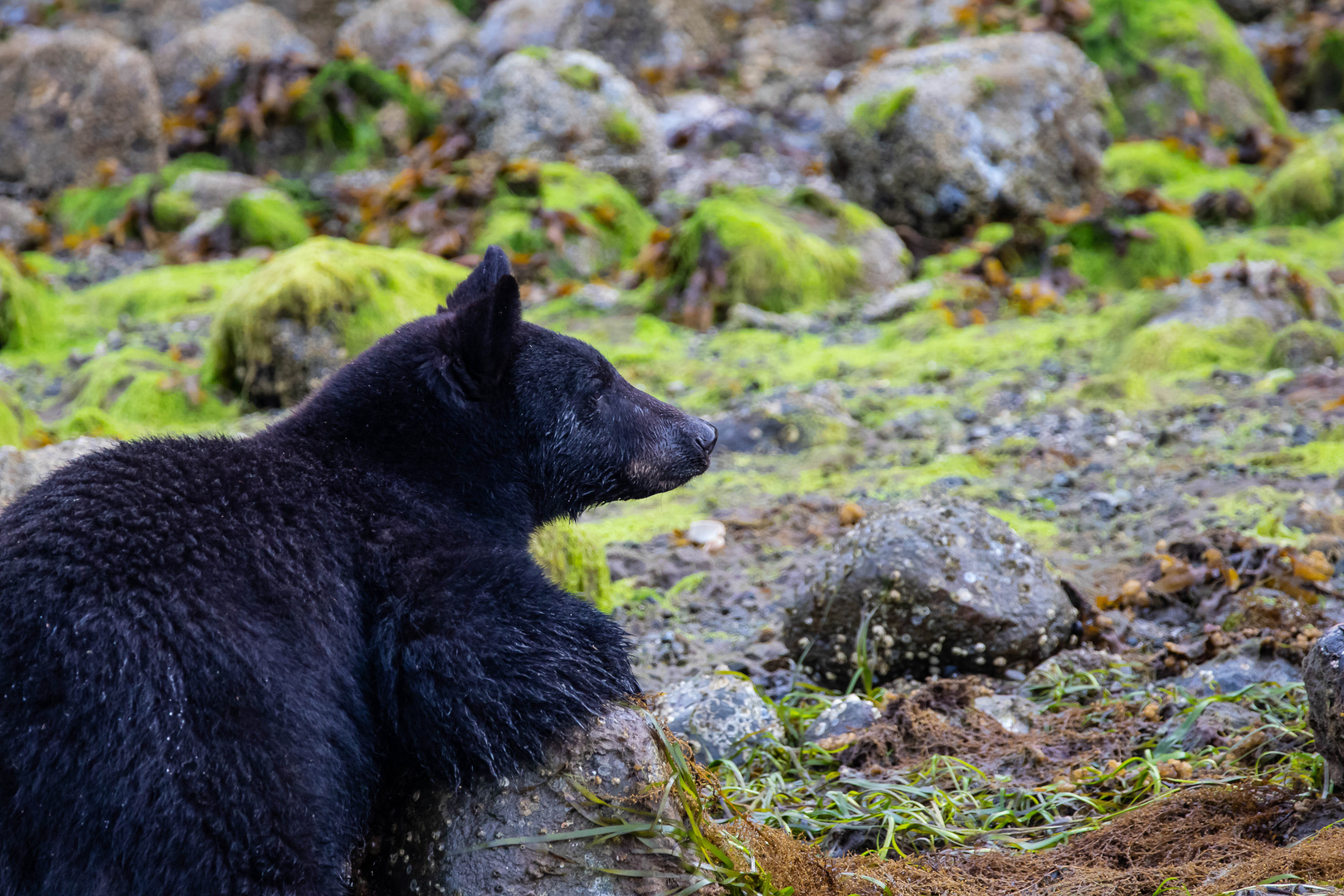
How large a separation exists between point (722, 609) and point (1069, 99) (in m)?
10.5

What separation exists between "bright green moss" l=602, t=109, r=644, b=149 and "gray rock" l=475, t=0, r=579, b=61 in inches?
237

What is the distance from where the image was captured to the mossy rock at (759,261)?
12680 mm

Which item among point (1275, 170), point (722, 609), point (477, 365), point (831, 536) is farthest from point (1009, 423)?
point (1275, 170)

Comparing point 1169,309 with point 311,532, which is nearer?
point 311,532

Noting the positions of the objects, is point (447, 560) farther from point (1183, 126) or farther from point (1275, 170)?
point (1183, 126)

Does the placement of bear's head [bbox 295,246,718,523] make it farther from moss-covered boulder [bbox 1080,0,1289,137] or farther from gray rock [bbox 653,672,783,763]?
moss-covered boulder [bbox 1080,0,1289,137]

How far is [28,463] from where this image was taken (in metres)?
5.43

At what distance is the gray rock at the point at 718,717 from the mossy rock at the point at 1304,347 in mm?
Answer: 6675

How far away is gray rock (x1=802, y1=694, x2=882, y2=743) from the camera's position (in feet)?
15.5

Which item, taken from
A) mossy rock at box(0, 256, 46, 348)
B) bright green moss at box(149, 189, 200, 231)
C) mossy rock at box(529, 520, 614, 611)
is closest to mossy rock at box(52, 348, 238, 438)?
mossy rock at box(0, 256, 46, 348)

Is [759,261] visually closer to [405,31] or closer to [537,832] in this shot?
[537,832]

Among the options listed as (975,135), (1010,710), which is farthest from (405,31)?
(1010,710)

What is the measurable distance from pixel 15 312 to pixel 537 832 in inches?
462

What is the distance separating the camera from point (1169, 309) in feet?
34.7
